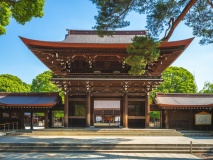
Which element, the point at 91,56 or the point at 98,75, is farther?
the point at 98,75

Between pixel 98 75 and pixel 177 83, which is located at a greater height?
pixel 177 83

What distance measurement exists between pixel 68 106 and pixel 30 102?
4498mm

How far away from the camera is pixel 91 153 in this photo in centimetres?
1516

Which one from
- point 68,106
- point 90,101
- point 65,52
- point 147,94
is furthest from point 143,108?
point 65,52

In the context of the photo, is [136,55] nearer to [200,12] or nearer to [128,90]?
[200,12]

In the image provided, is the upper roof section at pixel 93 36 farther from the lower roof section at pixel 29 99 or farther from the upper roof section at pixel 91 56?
the lower roof section at pixel 29 99

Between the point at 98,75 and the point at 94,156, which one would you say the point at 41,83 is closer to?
the point at 98,75

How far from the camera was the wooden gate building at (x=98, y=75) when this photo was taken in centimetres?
2084

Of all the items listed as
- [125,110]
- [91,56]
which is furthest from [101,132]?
[91,56]

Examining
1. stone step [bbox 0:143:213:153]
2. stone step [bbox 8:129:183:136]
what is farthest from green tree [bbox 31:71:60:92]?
stone step [bbox 0:143:213:153]

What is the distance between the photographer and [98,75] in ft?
74.0

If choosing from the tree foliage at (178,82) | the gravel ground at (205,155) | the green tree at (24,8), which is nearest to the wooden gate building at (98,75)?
the green tree at (24,8)

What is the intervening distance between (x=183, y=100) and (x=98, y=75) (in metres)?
10.9

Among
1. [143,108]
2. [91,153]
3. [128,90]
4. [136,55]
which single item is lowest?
[91,153]
